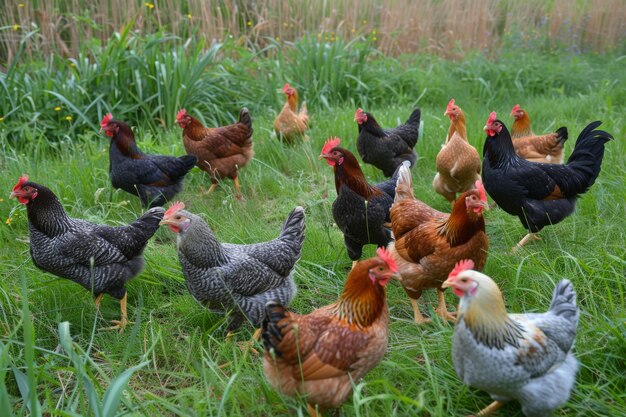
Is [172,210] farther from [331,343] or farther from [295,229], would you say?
[331,343]

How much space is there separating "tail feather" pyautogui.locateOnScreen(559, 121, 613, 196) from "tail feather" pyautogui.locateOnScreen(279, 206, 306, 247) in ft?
7.31

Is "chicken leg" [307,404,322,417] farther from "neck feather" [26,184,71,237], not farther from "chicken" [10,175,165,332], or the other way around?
"neck feather" [26,184,71,237]

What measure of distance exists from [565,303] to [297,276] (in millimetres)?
2007

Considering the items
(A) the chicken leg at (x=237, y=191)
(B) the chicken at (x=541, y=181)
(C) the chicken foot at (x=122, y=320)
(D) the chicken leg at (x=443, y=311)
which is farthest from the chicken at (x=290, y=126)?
(D) the chicken leg at (x=443, y=311)

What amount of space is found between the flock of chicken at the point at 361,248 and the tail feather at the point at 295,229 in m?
0.01

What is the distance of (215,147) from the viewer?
6.08m

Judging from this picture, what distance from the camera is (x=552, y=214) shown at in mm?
4527

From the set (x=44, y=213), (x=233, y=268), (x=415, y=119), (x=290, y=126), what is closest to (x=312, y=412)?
(x=233, y=268)

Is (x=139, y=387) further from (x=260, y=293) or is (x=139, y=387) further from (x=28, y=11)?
(x=28, y=11)

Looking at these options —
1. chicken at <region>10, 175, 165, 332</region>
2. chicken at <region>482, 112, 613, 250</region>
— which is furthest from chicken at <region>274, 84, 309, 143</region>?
chicken at <region>10, 175, 165, 332</region>

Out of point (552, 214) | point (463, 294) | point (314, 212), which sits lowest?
point (314, 212)

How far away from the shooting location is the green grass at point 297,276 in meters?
2.80

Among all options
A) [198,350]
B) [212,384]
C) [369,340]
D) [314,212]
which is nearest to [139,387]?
[198,350]

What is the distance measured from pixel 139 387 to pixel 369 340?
1434 mm
